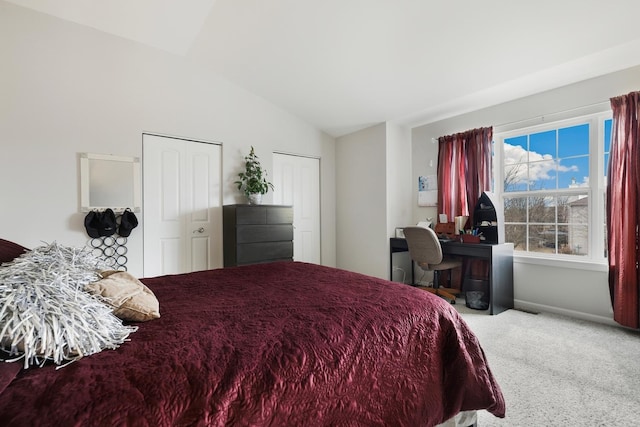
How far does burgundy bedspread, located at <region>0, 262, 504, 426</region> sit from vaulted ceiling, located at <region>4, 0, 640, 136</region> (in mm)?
2303

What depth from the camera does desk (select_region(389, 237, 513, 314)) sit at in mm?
3236

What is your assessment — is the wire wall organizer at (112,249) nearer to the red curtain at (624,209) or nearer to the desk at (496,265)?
the desk at (496,265)

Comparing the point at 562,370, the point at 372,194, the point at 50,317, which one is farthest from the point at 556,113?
the point at 50,317

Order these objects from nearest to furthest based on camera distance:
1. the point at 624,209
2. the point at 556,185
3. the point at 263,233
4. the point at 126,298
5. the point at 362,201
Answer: the point at 126,298 → the point at 624,209 → the point at 556,185 → the point at 263,233 → the point at 362,201

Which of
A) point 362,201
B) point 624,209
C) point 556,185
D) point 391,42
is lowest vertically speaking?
point 624,209

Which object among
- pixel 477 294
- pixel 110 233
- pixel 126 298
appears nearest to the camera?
pixel 126 298

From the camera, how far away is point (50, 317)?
2.57ft

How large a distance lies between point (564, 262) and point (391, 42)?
111 inches

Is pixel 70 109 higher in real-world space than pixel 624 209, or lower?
higher

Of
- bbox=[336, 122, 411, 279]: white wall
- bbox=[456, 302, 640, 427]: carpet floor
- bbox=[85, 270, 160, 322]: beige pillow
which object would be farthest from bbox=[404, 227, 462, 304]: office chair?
A: bbox=[85, 270, 160, 322]: beige pillow

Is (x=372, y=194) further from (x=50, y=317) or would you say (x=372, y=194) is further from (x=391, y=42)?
(x=50, y=317)

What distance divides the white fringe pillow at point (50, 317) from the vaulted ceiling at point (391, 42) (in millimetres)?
2698

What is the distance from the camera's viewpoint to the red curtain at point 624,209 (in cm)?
272

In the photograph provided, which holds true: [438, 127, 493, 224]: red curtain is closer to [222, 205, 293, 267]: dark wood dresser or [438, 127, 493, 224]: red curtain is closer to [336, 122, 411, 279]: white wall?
[336, 122, 411, 279]: white wall
